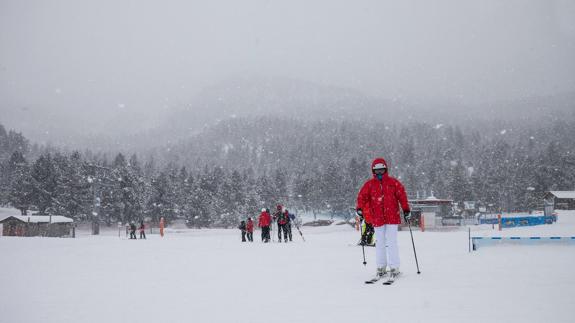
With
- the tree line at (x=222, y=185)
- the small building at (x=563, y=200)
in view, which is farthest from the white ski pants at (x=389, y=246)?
the small building at (x=563, y=200)

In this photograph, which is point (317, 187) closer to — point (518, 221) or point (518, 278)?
point (518, 221)

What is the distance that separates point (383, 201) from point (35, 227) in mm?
61058

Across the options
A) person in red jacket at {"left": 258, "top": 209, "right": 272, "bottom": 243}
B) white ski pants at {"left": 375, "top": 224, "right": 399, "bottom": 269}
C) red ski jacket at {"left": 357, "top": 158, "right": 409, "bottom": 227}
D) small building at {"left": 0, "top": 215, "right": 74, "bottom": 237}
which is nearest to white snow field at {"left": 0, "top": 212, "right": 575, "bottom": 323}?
white ski pants at {"left": 375, "top": 224, "right": 399, "bottom": 269}

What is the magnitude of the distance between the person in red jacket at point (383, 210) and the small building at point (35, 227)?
5894 centimetres

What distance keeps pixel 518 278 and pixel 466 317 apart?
9.78 ft

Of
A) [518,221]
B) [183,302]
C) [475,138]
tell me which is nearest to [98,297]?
[183,302]

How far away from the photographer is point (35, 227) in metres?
56.6

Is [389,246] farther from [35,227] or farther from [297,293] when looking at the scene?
[35,227]

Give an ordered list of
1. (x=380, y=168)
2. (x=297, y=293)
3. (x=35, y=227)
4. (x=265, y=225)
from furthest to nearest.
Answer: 1. (x=35, y=227)
2. (x=265, y=225)
3. (x=380, y=168)
4. (x=297, y=293)

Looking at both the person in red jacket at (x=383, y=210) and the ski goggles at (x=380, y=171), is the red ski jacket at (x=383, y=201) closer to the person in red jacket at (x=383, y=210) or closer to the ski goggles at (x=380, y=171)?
the person in red jacket at (x=383, y=210)

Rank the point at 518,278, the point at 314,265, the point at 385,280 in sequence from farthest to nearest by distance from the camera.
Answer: the point at 314,265 < the point at 385,280 < the point at 518,278

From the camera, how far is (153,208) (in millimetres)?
83500

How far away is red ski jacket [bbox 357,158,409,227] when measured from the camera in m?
7.84

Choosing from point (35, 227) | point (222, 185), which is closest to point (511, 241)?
point (35, 227)
